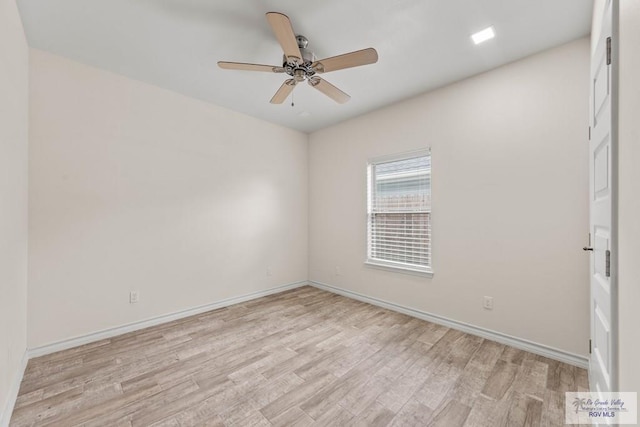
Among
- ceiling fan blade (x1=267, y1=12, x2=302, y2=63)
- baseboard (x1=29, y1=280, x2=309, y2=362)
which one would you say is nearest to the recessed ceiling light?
ceiling fan blade (x1=267, y1=12, x2=302, y2=63)

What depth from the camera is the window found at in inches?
128

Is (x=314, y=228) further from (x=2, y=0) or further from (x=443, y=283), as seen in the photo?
(x=2, y=0)

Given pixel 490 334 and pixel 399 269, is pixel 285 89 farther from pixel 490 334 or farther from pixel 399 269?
pixel 490 334

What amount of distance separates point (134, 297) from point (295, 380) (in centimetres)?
207

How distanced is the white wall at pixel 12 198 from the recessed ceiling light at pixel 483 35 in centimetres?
323

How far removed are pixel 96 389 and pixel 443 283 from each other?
329 centimetres

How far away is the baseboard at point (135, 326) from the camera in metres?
2.40

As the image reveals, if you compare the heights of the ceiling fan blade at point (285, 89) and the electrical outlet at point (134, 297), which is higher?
the ceiling fan blade at point (285, 89)

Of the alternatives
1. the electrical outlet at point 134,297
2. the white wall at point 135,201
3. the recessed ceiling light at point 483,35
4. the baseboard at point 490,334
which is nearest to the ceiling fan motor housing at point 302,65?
the recessed ceiling light at point 483,35

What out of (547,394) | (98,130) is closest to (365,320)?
(547,394)

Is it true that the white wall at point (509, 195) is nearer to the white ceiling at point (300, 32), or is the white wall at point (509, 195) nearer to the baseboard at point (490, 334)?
the baseboard at point (490, 334)

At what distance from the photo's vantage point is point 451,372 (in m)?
2.13
